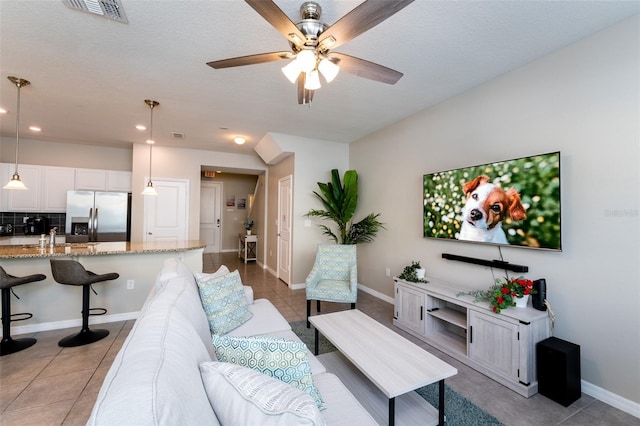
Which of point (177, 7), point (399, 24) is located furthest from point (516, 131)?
point (177, 7)

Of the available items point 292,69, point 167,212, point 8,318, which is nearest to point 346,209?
point 292,69

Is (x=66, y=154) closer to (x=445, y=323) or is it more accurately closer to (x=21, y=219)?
(x=21, y=219)

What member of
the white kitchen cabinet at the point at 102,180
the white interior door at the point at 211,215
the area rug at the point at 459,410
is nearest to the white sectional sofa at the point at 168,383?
the area rug at the point at 459,410

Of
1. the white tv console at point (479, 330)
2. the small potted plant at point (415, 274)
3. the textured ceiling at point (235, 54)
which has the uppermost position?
the textured ceiling at point (235, 54)

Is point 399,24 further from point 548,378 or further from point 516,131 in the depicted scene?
point 548,378

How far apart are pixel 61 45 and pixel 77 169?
3.79 meters

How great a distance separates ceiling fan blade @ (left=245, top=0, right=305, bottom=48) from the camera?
4.25ft

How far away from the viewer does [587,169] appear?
2088 millimetres

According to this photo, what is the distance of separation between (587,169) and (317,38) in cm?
227

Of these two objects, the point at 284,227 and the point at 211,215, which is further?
the point at 211,215

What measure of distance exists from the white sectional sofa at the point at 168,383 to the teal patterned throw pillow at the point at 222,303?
0.41 m

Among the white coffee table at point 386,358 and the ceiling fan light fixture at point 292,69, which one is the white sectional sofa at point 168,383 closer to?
the white coffee table at point 386,358

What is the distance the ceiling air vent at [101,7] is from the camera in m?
1.76

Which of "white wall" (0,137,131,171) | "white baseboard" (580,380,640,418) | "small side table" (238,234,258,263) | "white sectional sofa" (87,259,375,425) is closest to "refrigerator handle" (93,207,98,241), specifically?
"white wall" (0,137,131,171)
